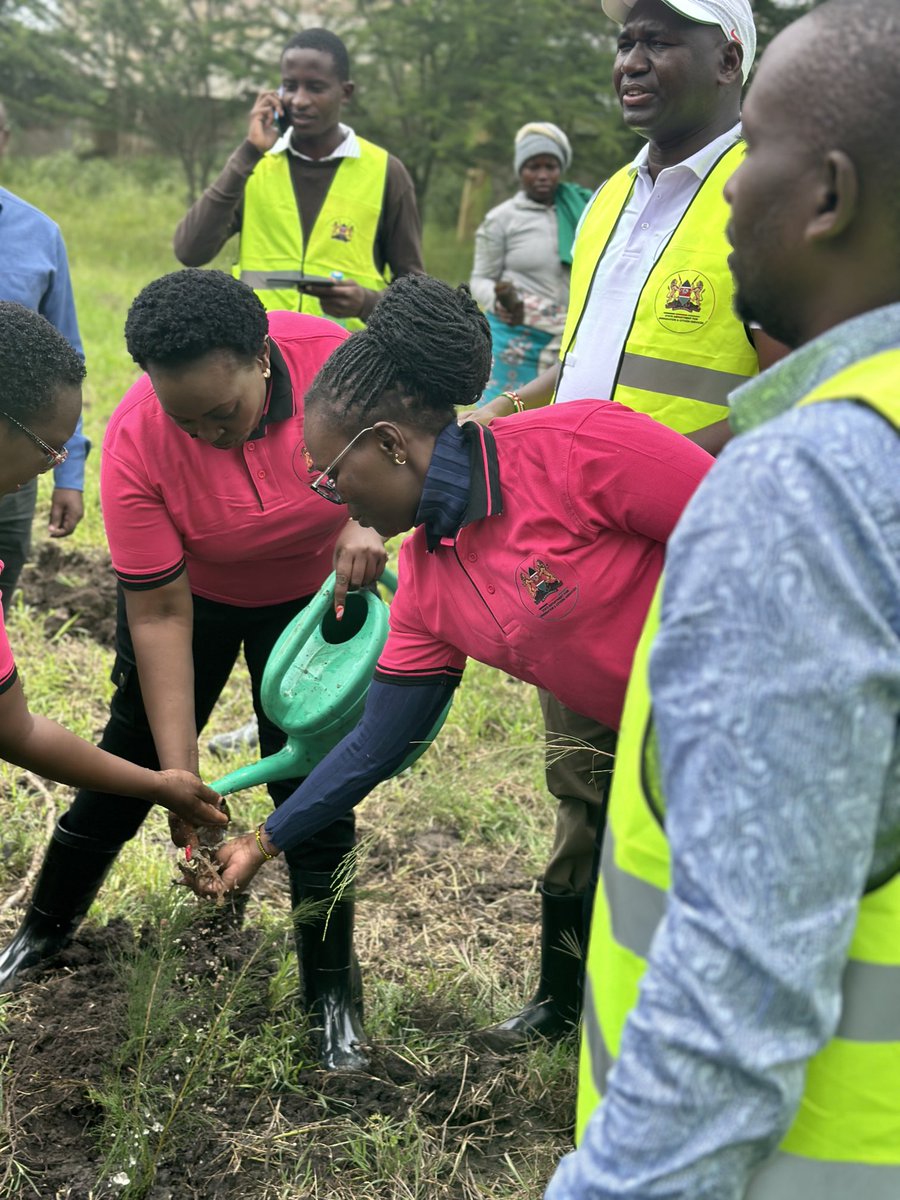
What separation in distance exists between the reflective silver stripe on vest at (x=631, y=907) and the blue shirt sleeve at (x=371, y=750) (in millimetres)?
1155

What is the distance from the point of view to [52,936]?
2.96 metres

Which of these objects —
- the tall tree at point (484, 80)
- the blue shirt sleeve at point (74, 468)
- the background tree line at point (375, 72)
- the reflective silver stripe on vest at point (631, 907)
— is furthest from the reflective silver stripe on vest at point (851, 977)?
the tall tree at point (484, 80)

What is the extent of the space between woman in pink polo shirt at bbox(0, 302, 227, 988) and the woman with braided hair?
0.39m

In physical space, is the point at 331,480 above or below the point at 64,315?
above

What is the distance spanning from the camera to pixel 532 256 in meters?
6.50

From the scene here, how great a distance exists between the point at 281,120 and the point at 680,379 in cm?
256

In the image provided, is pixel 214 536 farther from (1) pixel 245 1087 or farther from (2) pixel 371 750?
(1) pixel 245 1087

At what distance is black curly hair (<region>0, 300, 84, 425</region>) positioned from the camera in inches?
89.0

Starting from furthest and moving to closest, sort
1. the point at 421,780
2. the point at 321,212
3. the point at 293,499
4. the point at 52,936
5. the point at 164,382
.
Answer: the point at 321,212
the point at 421,780
the point at 52,936
the point at 293,499
the point at 164,382

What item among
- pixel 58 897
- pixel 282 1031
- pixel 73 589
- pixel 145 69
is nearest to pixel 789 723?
pixel 282 1031

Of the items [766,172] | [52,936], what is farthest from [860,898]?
[52,936]

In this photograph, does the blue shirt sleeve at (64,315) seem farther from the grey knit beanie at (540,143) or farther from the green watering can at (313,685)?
the grey knit beanie at (540,143)

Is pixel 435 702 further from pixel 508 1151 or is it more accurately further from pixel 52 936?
pixel 52 936

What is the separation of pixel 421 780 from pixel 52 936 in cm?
138
